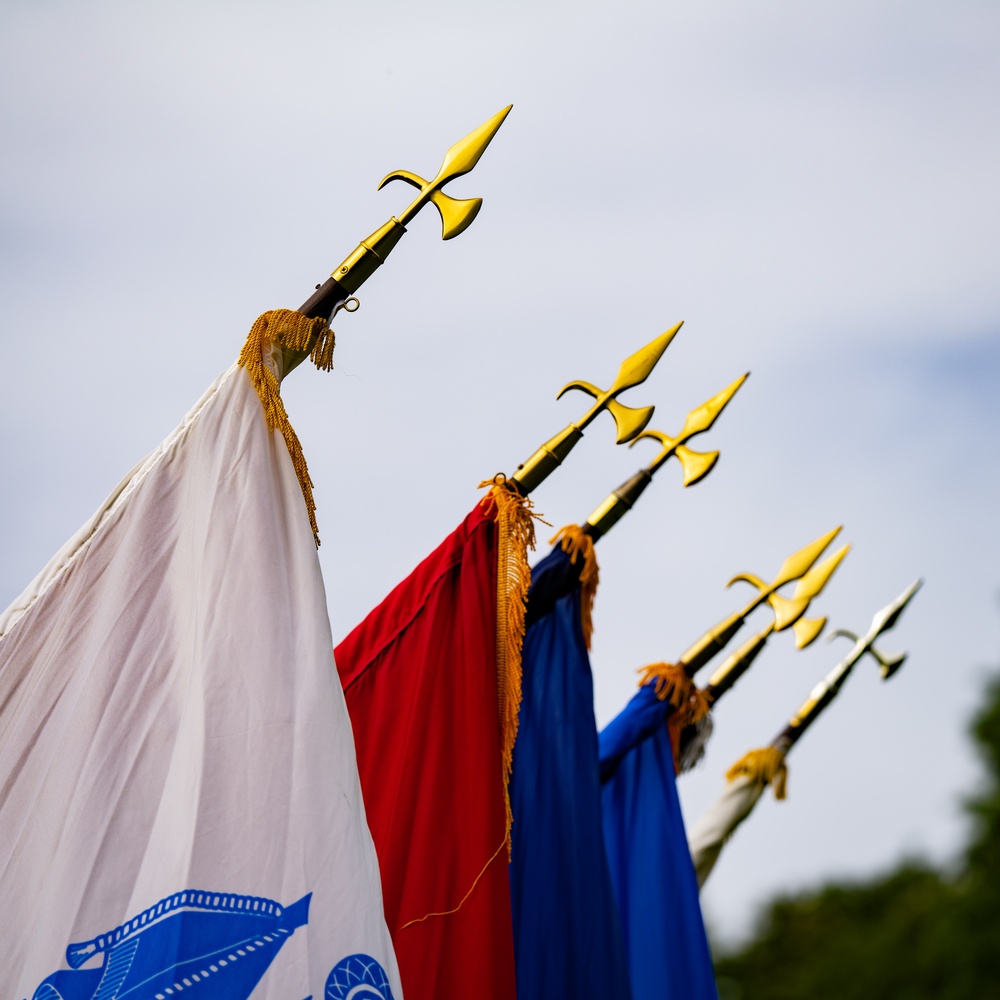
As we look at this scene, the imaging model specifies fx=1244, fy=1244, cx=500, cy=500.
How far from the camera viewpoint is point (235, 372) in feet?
5.32

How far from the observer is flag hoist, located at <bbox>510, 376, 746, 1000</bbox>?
1.82 m

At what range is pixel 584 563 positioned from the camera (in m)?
2.23

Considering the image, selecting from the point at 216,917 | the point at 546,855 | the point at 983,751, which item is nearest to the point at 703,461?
the point at 546,855

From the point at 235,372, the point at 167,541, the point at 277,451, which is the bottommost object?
the point at 167,541

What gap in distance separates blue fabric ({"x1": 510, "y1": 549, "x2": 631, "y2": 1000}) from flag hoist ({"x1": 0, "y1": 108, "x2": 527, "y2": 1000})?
59 centimetres

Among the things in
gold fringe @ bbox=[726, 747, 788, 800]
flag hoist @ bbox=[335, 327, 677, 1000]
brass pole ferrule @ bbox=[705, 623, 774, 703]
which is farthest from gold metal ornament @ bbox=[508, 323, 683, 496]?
gold fringe @ bbox=[726, 747, 788, 800]

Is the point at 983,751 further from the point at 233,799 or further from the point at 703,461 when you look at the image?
the point at 233,799

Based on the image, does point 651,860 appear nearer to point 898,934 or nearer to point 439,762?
point 439,762

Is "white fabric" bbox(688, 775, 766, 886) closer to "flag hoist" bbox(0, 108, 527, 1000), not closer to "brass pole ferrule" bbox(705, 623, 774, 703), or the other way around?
"brass pole ferrule" bbox(705, 623, 774, 703)

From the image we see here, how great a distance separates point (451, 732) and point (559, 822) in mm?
272

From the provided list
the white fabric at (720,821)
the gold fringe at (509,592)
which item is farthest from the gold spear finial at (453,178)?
the white fabric at (720,821)

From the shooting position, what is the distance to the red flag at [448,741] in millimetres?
1624

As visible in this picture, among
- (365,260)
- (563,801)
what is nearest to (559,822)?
(563,801)

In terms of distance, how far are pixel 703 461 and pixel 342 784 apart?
1.29 m
